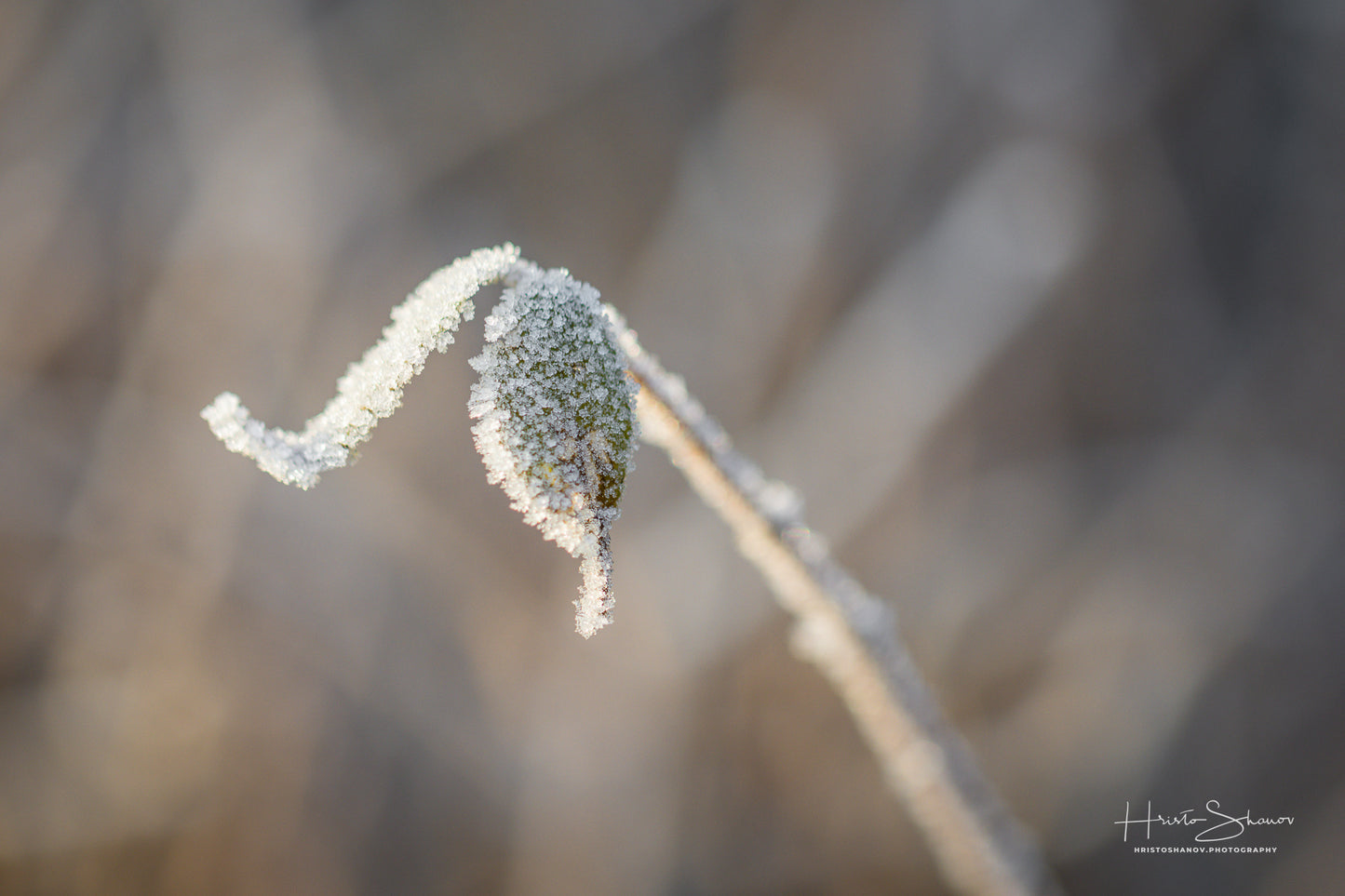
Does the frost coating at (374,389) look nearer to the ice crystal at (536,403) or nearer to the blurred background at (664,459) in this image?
the ice crystal at (536,403)

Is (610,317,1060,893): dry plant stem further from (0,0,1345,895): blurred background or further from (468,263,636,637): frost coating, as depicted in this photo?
(0,0,1345,895): blurred background

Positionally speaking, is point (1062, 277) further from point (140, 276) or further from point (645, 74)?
point (140, 276)

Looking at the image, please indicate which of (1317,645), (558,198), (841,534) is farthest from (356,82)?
(1317,645)

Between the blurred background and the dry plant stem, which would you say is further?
the blurred background

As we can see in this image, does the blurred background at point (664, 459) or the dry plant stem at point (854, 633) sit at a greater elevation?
the blurred background at point (664, 459)
